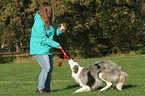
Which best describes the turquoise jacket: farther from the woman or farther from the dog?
the dog

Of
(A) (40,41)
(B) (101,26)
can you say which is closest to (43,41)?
(A) (40,41)

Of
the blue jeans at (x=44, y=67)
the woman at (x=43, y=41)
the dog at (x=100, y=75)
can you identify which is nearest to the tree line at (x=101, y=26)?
the woman at (x=43, y=41)

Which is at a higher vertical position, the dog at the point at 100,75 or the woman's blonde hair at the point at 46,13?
the woman's blonde hair at the point at 46,13

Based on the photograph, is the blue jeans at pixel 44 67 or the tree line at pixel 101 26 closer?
the blue jeans at pixel 44 67

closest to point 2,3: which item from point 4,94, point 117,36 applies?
point 117,36

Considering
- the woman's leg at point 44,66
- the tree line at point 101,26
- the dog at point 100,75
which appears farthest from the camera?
the tree line at point 101,26

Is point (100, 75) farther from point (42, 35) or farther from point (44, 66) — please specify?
point (42, 35)

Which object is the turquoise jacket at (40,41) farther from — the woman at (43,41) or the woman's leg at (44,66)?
the woman's leg at (44,66)

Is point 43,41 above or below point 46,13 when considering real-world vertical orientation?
below

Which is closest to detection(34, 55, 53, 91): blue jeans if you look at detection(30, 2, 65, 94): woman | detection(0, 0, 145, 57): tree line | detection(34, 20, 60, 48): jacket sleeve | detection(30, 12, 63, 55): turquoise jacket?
detection(30, 2, 65, 94): woman

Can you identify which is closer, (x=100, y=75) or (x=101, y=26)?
(x=100, y=75)

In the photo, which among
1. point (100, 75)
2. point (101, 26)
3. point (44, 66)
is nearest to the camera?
point (100, 75)

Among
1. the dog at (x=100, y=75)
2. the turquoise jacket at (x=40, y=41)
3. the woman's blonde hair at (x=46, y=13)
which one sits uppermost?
the woman's blonde hair at (x=46, y=13)

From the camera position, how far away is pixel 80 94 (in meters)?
6.96
